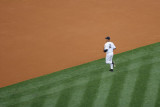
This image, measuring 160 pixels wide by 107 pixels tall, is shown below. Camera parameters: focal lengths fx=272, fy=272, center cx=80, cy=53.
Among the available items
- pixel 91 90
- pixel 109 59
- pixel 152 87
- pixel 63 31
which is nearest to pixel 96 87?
pixel 91 90

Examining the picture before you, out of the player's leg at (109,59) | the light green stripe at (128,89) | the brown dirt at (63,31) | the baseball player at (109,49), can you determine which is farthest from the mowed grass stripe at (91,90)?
the brown dirt at (63,31)

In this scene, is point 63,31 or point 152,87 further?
point 63,31

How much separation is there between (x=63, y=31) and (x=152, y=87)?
6.31m

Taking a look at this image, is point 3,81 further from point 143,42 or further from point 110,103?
point 143,42

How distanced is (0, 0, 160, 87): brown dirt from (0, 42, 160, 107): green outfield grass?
28.9 inches

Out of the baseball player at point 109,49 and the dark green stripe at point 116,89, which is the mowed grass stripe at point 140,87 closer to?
the dark green stripe at point 116,89

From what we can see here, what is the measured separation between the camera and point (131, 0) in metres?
17.0

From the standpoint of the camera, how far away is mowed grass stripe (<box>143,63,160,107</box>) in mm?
9246

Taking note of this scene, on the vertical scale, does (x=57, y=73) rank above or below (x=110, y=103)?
above

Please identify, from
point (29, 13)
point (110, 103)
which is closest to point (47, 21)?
point (29, 13)

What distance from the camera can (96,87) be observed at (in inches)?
406

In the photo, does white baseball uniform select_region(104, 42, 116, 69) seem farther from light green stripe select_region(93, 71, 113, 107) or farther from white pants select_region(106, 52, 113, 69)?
light green stripe select_region(93, 71, 113, 107)

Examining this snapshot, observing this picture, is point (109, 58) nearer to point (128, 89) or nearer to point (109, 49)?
point (109, 49)

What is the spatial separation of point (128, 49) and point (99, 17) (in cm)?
344
